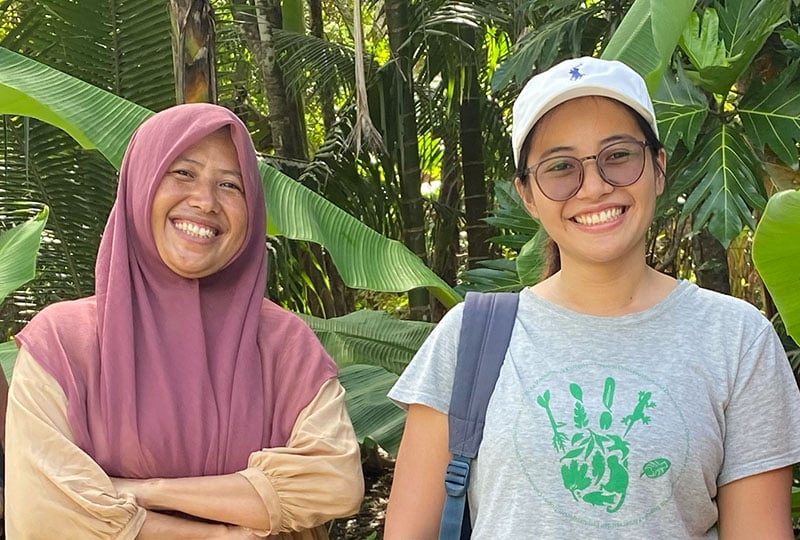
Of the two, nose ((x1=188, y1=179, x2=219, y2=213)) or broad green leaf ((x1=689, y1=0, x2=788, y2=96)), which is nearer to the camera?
nose ((x1=188, y1=179, x2=219, y2=213))

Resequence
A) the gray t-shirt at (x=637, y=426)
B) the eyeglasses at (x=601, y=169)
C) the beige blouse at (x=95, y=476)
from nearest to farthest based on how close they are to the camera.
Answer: the gray t-shirt at (x=637, y=426), the eyeglasses at (x=601, y=169), the beige blouse at (x=95, y=476)

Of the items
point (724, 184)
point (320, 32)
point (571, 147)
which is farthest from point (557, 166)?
point (320, 32)

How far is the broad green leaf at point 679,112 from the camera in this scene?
3.05 m

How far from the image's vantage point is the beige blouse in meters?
1.74

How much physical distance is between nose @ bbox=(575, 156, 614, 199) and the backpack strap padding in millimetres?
263

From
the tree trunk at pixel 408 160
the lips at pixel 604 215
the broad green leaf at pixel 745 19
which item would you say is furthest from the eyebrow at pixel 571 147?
the tree trunk at pixel 408 160

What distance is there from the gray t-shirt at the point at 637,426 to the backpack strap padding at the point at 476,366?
0.9 inches

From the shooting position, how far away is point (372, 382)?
9.62 ft

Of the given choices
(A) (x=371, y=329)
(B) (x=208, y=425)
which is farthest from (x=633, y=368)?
(A) (x=371, y=329)

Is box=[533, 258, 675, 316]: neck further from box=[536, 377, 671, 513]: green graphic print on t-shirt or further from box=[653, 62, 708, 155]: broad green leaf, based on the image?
box=[653, 62, 708, 155]: broad green leaf

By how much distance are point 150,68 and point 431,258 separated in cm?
295

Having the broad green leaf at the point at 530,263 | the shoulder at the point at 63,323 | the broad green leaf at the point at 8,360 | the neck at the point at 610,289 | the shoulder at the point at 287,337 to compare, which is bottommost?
the broad green leaf at the point at 8,360

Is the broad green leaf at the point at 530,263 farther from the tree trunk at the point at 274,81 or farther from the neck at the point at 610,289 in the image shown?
the tree trunk at the point at 274,81

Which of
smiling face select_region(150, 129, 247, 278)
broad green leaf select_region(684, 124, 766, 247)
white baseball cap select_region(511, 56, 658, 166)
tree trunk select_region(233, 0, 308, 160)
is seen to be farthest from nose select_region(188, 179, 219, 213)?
tree trunk select_region(233, 0, 308, 160)
